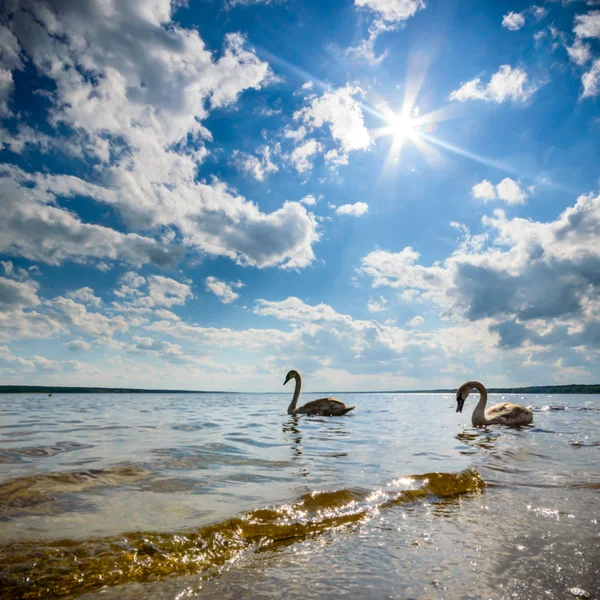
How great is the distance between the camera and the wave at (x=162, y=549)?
127 inches

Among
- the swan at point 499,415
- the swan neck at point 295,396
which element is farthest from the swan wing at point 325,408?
the swan at point 499,415

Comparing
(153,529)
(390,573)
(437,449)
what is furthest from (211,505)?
(437,449)

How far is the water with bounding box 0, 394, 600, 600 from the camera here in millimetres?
3182

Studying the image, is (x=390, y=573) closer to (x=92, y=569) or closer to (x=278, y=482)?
(x=92, y=569)

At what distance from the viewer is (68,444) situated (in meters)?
10.6

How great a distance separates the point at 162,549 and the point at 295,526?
1495mm

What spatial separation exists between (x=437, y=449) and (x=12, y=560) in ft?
31.7

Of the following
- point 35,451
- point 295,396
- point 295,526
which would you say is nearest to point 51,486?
point 295,526

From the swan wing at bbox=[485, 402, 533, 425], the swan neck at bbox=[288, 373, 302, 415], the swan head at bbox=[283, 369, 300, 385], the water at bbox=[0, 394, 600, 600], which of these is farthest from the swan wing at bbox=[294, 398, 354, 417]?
the water at bbox=[0, 394, 600, 600]

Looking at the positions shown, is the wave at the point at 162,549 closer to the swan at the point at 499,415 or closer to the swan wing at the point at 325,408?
the swan at the point at 499,415

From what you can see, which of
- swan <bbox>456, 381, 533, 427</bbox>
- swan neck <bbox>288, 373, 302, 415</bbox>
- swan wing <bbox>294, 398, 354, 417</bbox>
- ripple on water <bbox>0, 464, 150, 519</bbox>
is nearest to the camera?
ripple on water <bbox>0, 464, 150, 519</bbox>

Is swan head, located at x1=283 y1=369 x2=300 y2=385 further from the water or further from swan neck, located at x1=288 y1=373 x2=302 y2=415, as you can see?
the water

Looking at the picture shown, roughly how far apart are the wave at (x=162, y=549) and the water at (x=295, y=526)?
0.6 inches

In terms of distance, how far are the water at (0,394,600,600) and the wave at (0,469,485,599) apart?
2 cm
